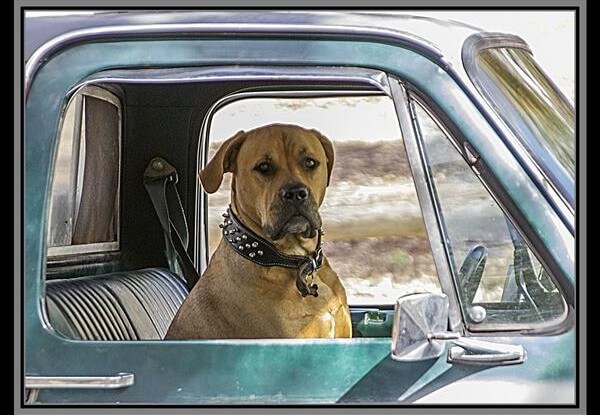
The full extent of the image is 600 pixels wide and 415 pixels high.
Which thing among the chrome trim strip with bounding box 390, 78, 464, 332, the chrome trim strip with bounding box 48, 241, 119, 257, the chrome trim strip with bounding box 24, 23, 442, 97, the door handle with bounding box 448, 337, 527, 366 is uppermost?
the chrome trim strip with bounding box 24, 23, 442, 97

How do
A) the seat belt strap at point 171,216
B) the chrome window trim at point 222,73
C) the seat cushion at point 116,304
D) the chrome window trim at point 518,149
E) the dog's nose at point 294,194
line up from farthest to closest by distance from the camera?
the seat belt strap at point 171,216
the dog's nose at point 294,194
the seat cushion at point 116,304
the chrome window trim at point 222,73
the chrome window trim at point 518,149

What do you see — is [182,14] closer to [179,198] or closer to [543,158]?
[543,158]

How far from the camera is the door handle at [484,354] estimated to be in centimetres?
207

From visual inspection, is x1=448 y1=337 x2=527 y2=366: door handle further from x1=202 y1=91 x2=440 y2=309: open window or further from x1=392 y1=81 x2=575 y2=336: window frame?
x1=202 y1=91 x2=440 y2=309: open window

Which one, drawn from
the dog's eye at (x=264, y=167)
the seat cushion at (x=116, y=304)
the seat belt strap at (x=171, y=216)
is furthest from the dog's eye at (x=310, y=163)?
the seat belt strap at (x=171, y=216)

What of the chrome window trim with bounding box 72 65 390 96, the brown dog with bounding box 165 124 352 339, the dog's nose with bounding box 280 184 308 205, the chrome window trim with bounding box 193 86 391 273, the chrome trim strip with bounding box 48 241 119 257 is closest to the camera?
the chrome window trim with bounding box 72 65 390 96

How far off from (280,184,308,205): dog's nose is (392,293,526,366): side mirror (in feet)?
2.78

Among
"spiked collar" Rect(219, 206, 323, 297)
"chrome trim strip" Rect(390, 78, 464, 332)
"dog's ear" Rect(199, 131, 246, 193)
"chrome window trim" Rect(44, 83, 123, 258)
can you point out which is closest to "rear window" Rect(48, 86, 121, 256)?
"chrome window trim" Rect(44, 83, 123, 258)

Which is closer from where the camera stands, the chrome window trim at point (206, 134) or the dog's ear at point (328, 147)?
the dog's ear at point (328, 147)

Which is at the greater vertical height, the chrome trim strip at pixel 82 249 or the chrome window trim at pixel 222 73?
the chrome window trim at pixel 222 73

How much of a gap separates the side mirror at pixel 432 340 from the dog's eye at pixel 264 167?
98cm

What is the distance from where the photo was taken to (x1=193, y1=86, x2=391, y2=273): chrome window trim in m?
3.28

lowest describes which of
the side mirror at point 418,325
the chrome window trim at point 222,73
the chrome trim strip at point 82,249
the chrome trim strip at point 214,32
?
the side mirror at point 418,325

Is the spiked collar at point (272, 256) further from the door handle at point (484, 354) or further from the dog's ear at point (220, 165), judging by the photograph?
the door handle at point (484, 354)
